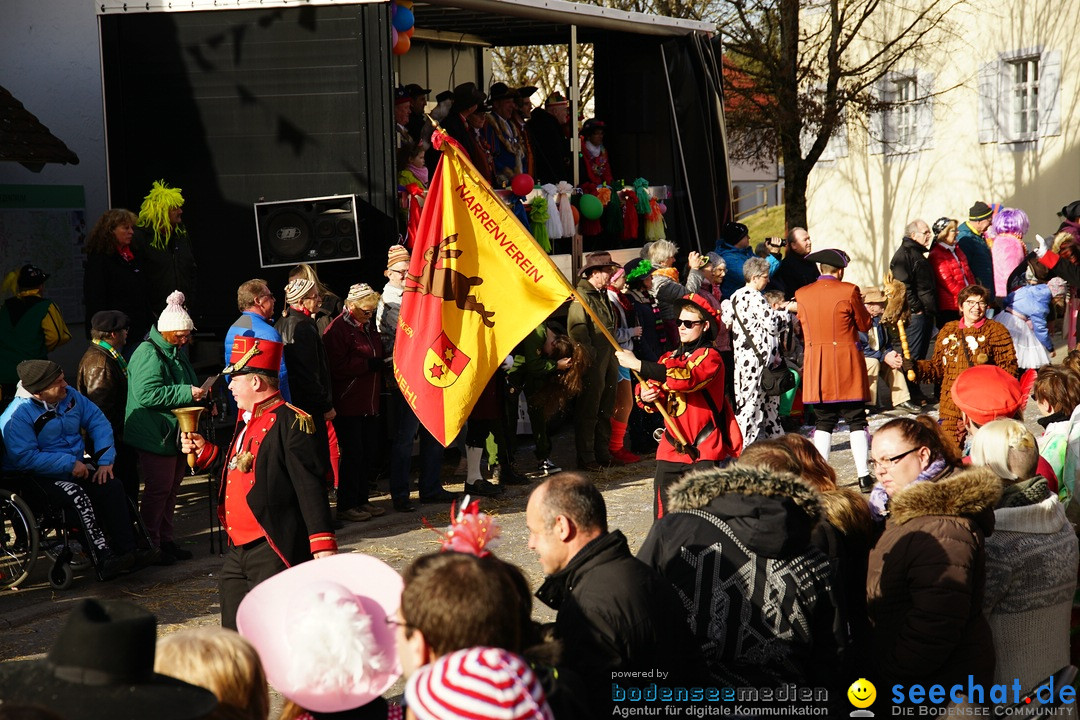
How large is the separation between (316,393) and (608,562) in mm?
5378

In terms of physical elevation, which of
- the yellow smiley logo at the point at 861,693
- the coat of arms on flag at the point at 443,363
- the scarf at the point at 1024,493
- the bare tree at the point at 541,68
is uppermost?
the bare tree at the point at 541,68

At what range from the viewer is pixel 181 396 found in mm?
8016

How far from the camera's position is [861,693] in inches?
164

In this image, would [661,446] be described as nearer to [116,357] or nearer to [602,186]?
[116,357]

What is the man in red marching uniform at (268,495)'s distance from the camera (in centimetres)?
532

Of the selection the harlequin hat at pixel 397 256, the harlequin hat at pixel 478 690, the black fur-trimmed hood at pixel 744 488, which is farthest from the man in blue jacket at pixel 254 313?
the harlequin hat at pixel 478 690

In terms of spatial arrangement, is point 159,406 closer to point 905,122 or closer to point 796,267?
point 796,267

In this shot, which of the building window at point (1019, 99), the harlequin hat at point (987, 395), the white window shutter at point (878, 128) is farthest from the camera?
the white window shutter at point (878, 128)

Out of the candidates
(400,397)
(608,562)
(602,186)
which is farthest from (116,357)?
(602,186)

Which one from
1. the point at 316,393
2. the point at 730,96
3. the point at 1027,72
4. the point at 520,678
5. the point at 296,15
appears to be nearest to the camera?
the point at 520,678

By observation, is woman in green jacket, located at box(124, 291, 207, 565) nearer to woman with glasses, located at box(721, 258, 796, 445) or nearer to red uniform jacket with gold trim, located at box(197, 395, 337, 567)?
red uniform jacket with gold trim, located at box(197, 395, 337, 567)

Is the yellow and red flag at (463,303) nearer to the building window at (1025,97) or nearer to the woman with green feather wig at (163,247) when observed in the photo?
the woman with green feather wig at (163,247)

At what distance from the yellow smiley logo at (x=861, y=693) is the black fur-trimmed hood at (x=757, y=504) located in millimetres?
527

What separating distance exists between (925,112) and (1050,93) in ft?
8.42
